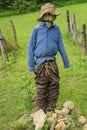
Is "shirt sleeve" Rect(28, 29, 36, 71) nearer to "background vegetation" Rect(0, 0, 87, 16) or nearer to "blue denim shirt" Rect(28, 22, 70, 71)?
"blue denim shirt" Rect(28, 22, 70, 71)

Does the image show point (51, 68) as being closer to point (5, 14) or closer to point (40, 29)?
A: point (40, 29)

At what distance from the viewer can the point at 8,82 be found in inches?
346

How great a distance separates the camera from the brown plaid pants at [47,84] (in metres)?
6.28

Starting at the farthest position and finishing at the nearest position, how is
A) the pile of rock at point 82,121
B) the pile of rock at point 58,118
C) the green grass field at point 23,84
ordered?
the green grass field at point 23,84, the pile of rock at point 82,121, the pile of rock at point 58,118

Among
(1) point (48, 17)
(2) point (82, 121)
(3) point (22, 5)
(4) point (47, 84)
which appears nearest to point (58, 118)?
(2) point (82, 121)

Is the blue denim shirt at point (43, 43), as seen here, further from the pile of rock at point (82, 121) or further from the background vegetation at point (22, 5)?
the background vegetation at point (22, 5)

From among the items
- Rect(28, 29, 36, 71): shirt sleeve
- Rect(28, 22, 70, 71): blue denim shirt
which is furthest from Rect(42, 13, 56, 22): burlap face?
Rect(28, 29, 36, 71): shirt sleeve

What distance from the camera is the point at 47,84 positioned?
6.34 meters

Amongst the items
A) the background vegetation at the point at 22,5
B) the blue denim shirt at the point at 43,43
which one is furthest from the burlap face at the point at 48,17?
the background vegetation at the point at 22,5

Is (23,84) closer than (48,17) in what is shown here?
No

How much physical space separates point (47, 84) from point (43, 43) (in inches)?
28.0

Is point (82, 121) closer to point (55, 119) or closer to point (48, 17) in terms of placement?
point (55, 119)

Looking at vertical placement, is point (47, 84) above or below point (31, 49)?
below

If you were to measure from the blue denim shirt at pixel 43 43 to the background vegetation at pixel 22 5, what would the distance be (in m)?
22.3
